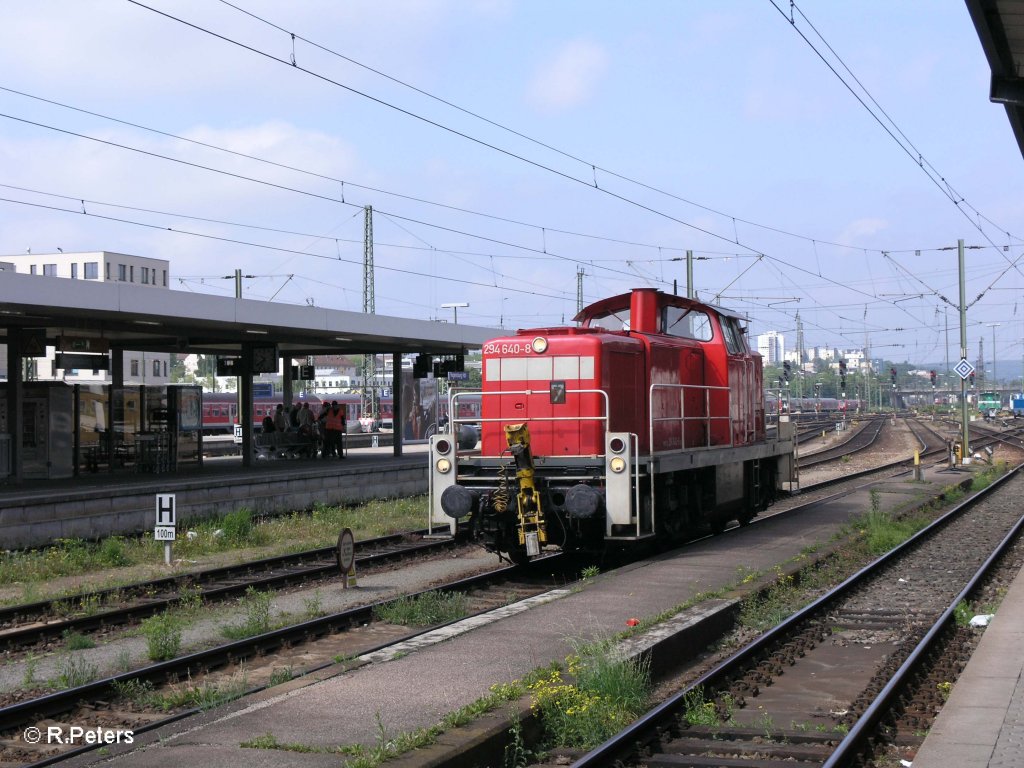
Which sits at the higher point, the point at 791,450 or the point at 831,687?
the point at 791,450

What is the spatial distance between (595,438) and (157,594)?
5574 millimetres

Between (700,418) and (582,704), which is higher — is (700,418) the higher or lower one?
the higher one

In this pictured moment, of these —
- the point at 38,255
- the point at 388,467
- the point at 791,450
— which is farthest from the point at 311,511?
the point at 38,255

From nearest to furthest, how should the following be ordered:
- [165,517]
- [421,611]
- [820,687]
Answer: [820,687], [421,611], [165,517]

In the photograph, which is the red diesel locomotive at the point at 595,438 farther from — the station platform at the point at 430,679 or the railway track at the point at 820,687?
the railway track at the point at 820,687

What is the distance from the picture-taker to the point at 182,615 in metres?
11.2

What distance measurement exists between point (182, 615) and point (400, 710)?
5.21m

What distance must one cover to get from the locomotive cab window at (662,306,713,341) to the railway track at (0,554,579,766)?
16.3 ft

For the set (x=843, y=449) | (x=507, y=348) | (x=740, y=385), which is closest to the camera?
(x=507, y=348)

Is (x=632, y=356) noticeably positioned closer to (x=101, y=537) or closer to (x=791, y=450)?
(x=791, y=450)

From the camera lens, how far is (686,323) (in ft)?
52.1

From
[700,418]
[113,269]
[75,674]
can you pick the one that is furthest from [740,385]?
[113,269]

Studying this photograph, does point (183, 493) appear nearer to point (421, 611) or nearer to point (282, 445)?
point (421, 611)

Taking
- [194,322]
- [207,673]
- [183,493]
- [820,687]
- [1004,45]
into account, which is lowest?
[820,687]
